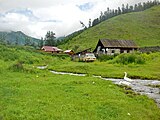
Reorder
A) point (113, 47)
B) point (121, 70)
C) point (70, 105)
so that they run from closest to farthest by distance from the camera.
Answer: point (70, 105) → point (121, 70) → point (113, 47)

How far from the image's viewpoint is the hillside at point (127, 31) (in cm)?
14000

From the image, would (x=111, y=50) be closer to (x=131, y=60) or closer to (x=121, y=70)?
(x=131, y=60)

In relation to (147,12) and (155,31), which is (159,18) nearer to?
(147,12)

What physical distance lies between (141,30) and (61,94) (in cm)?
14065

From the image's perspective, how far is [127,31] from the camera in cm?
15350

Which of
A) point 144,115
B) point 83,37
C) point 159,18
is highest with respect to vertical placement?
point 159,18

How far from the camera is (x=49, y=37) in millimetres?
175500

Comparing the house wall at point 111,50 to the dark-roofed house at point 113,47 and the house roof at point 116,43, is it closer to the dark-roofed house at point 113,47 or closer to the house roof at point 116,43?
the dark-roofed house at point 113,47

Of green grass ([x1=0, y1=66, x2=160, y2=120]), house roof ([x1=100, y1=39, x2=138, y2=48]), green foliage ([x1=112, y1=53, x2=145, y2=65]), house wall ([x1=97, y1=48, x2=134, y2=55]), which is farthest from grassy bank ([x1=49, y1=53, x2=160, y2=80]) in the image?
house roof ([x1=100, y1=39, x2=138, y2=48])

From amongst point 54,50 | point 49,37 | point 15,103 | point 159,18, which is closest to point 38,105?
point 15,103

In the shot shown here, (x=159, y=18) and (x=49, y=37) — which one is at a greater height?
(x=159, y=18)

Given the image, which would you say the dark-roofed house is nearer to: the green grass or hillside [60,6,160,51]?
hillside [60,6,160,51]

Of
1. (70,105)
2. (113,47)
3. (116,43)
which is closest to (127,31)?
(116,43)

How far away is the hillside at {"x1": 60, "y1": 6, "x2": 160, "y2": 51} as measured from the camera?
459 feet
